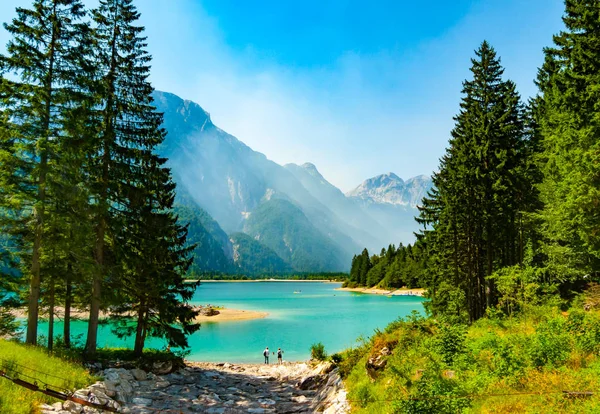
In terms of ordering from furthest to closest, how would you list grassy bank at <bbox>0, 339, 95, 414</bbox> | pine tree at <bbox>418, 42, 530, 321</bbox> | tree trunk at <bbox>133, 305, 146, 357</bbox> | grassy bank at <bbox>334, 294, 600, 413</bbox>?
pine tree at <bbox>418, 42, 530, 321</bbox>
tree trunk at <bbox>133, 305, 146, 357</bbox>
grassy bank at <bbox>0, 339, 95, 414</bbox>
grassy bank at <bbox>334, 294, 600, 413</bbox>

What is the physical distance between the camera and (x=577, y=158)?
1631 cm

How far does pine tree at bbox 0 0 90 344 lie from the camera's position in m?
16.0

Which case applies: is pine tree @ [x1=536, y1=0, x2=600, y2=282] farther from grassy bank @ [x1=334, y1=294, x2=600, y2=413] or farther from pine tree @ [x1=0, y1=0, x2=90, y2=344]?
pine tree @ [x1=0, y1=0, x2=90, y2=344]

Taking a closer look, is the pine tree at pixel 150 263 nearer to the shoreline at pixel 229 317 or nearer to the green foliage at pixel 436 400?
the green foliage at pixel 436 400

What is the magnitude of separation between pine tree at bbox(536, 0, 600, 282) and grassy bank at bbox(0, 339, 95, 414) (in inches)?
840

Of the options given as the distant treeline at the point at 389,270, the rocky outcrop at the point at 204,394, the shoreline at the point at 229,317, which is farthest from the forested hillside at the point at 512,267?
the distant treeline at the point at 389,270

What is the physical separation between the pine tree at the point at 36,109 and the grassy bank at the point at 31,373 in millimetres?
2444

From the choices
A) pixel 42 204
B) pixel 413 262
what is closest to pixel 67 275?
pixel 42 204

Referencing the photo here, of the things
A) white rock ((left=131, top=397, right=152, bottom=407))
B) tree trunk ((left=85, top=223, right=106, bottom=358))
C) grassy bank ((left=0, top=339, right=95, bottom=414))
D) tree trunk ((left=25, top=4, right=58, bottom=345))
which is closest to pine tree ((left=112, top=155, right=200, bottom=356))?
tree trunk ((left=85, top=223, right=106, bottom=358))

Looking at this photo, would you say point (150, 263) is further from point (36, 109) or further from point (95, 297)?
point (36, 109)

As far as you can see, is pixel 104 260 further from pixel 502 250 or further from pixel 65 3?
pixel 502 250

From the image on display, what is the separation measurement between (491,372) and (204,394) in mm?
13448

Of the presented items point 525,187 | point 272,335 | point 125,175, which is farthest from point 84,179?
point 272,335

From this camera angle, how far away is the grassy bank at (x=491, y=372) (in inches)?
320
